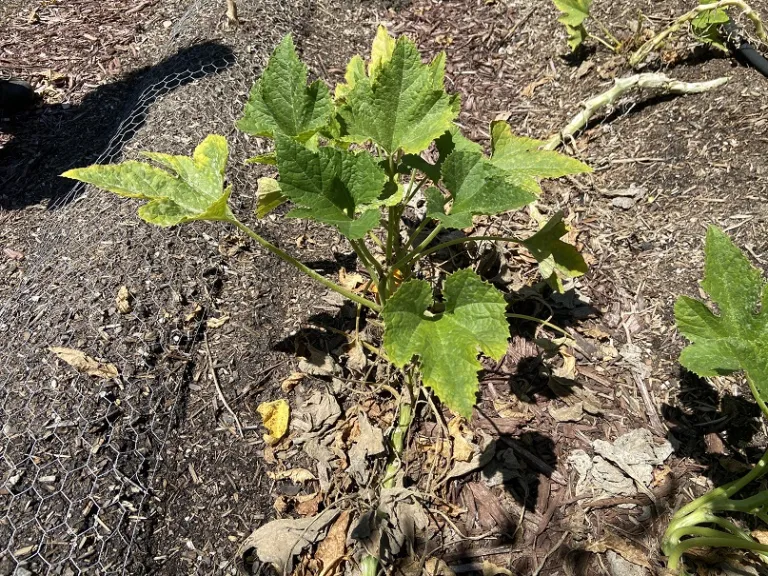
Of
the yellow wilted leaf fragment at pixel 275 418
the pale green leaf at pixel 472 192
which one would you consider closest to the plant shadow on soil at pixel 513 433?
the yellow wilted leaf fragment at pixel 275 418

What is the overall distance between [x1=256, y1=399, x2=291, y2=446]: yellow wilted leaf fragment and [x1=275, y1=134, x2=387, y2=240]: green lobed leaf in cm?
84

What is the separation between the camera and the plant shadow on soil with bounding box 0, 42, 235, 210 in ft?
10.3

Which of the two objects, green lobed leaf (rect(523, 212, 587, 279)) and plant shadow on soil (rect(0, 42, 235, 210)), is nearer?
green lobed leaf (rect(523, 212, 587, 279))

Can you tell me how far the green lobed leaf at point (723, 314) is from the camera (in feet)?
4.73

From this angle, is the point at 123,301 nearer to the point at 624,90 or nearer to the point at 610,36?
the point at 624,90

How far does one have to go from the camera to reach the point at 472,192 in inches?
63.9

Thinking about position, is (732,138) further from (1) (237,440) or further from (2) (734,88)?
(1) (237,440)

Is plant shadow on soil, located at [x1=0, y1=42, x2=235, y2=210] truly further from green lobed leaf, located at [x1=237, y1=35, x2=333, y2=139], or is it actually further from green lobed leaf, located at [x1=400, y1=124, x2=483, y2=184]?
green lobed leaf, located at [x1=400, y1=124, x2=483, y2=184]

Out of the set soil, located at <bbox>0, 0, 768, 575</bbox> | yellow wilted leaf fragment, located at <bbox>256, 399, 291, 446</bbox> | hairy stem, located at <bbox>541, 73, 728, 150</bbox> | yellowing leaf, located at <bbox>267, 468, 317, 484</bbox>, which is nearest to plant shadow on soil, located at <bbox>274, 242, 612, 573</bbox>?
soil, located at <bbox>0, 0, 768, 575</bbox>

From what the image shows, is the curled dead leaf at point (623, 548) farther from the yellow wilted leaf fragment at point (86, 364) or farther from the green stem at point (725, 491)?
the yellow wilted leaf fragment at point (86, 364)

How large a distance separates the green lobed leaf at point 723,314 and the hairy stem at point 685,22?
177 cm

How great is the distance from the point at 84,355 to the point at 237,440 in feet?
2.15

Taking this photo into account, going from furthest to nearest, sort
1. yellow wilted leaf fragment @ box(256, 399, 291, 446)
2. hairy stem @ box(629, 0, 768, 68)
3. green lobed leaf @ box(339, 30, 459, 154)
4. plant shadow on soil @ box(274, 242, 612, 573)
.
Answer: hairy stem @ box(629, 0, 768, 68)
yellow wilted leaf fragment @ box(256, 399, 291, 446)
plant shadow on soil @ box(274, 242, 612, 573)
green lobed leaf @ box(339, 30, 459, 154)

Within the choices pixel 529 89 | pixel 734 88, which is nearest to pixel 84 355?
pixel 529 89
